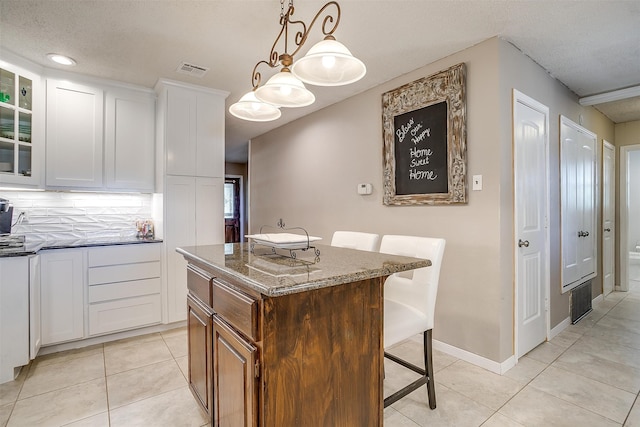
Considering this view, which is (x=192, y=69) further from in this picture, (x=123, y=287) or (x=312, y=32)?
(x=123, y=287)

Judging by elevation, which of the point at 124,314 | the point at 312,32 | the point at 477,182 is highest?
the point at 312,32

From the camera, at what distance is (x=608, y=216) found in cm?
420

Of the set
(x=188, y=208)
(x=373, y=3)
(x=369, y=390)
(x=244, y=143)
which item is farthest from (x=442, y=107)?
(x=244, y=143)

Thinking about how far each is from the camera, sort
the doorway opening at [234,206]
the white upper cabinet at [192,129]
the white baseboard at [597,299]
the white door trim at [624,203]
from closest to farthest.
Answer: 1. the white upper cabinet at [192,129]
2. the white baseboard at [597,299]
3. the white door trim at [624,203]
4. the doorway opening at [234,206]

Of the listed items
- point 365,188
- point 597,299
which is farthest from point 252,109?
point 597,299

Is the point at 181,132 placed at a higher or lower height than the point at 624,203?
higher

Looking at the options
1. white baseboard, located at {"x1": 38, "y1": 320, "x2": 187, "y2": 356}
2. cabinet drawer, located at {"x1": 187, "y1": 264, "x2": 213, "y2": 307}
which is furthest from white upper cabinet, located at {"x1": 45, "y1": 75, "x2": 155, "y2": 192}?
cabinet drawer, located at {"x1": 187, "y1": 264, "x2": 213, "y2": 307}

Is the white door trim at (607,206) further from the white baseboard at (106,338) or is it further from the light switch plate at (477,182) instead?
the white baseboard at (106,338)

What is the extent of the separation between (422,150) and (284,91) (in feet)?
4.84

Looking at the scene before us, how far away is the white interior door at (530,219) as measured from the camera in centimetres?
246

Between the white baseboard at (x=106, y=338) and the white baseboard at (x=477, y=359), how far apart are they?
2.57 meters

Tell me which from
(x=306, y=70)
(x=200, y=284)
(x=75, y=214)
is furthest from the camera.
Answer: (x=75, y=214)

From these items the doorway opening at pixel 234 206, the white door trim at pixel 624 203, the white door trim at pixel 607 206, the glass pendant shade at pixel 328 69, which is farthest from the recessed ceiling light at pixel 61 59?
the white door trim at pixel 624 203

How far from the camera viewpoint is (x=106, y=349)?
277 cm
